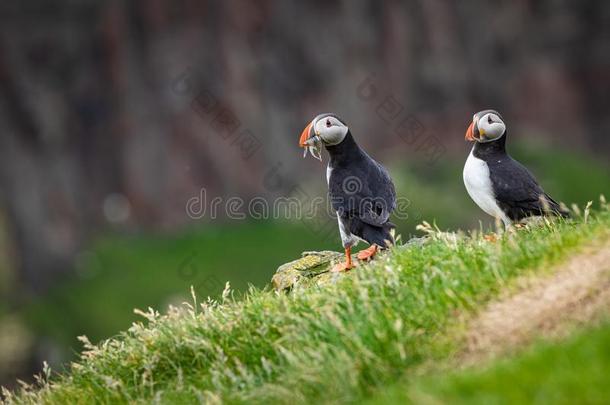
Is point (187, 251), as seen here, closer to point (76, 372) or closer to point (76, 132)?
point (76, 132)

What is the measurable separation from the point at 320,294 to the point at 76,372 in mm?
2738

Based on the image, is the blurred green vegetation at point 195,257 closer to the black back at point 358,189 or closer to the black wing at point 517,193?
the black back at point 358,189

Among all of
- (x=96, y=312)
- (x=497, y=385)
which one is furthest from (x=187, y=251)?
(x=497, y=385)

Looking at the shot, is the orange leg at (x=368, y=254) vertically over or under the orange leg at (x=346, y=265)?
over

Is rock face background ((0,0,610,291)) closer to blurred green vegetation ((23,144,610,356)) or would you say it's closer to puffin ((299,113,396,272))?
blurred green vegetation ((23,144,610,356))

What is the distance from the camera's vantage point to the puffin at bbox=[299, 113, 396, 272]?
1145 cm

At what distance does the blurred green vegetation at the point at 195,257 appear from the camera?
43938 mm

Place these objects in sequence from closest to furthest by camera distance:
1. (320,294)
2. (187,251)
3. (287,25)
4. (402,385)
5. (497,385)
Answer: (497,385) < (402,385) < (320,294) < (187,251) < (287,25)

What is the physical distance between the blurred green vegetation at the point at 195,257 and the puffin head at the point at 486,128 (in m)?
26.6

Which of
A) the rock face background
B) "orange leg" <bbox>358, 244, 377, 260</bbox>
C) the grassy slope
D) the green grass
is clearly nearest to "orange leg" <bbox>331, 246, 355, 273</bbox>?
"orange leg" <bbox>358, 244, 377, 260</bbox>

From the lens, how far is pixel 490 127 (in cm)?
1188

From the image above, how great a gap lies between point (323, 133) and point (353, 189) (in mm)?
848

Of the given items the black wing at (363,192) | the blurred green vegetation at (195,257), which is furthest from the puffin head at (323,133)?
the blurred green vegetation at (195,257)

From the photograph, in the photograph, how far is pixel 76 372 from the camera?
30.8 ft
